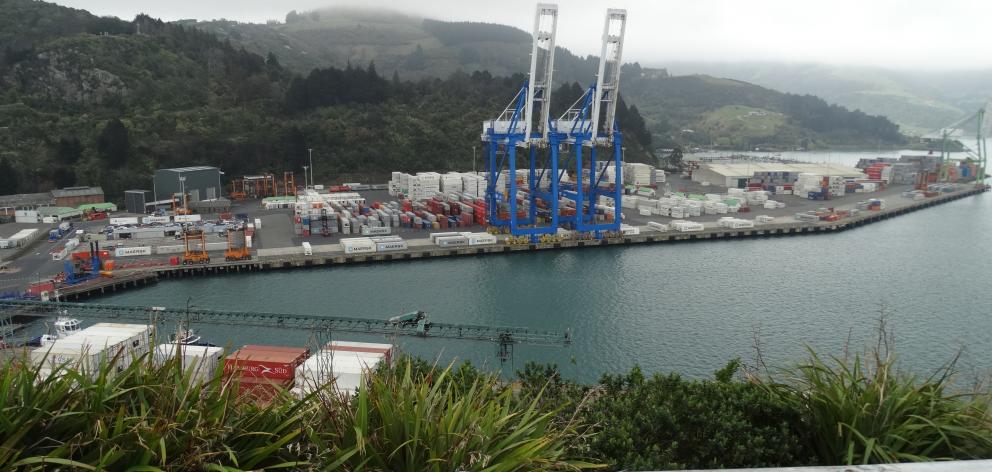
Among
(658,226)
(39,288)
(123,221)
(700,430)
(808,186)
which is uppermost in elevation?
(700,430)

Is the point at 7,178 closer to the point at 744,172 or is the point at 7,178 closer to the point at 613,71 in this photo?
the point at 613,71

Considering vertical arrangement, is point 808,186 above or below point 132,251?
above

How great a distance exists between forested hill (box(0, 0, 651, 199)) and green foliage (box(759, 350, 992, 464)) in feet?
52.5

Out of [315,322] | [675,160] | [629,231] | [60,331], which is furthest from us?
[675,160]

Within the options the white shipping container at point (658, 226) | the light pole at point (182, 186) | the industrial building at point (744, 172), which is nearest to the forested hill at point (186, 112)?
the light pole at point (182, 186)

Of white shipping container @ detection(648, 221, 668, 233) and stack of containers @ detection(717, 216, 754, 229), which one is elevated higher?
stack of containers @ detection(717, 216, 754, 229)

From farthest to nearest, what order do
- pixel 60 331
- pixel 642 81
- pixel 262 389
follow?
pixel 642 81
pixel 60 331
pixel 262 389

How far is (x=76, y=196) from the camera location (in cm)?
1359

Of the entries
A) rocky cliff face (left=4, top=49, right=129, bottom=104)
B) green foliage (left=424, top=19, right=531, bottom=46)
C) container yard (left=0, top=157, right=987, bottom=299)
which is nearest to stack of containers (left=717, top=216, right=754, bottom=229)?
container yard (left=0, top=157, right=987, bottom=299)

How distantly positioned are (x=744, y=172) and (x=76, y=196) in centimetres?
1685

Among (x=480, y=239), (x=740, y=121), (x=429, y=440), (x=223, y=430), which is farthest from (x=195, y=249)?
(x=740, y=121)

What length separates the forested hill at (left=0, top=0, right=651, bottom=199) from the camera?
15.6 meters

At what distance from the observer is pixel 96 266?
8750 mm

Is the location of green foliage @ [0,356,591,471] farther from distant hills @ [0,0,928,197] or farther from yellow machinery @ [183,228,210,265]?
distant hills @ [0,0,928,197]
